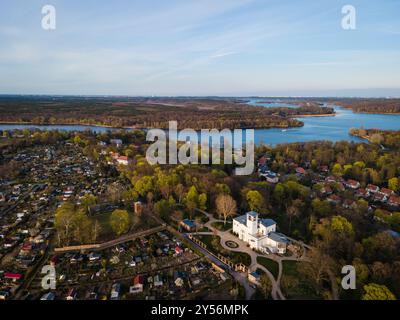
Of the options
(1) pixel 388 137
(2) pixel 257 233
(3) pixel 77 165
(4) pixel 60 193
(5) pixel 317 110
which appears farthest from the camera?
(5) pixel 317 110

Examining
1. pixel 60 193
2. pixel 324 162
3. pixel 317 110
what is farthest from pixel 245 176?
pixel 317 110

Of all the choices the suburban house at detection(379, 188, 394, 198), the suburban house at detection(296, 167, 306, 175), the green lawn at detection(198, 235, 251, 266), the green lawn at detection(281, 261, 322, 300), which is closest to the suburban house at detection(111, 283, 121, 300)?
the green lawn at detection(198, 235, 251, 266)

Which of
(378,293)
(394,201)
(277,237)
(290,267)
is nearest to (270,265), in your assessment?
(290,267)

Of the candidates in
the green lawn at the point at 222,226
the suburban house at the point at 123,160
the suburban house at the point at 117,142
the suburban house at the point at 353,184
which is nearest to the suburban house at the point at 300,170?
the suburban house at the point at 353,184

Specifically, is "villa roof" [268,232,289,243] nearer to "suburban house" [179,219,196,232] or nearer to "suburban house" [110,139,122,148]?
"suburban house" [179,219,196,232]

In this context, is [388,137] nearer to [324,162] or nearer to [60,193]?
[324,162]

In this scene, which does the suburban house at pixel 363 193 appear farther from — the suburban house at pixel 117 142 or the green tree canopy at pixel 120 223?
the suburban house at pixel 117 142
